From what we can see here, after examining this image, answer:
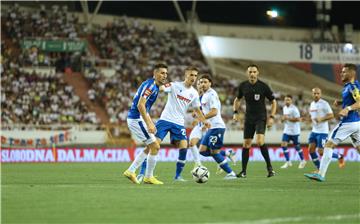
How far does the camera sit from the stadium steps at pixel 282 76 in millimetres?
48344

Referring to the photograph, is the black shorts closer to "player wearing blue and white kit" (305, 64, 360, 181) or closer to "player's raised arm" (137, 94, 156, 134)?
"player wearing blue and white kit" (305, 64, 360, 181)

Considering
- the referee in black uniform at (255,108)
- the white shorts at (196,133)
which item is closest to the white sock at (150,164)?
the referee in black uniform at (255,108)

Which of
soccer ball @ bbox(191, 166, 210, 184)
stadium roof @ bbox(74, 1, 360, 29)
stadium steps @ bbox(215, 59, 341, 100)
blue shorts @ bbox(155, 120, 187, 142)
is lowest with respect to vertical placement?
soccer ball @ bbox(191, 166, 210, 184)

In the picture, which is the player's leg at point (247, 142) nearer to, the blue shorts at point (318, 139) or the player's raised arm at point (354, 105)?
the player's raised arm at point (354, 105)

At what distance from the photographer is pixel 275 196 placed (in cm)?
1143

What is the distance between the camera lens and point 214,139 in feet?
56.7

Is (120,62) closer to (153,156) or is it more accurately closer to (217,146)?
(217,146)

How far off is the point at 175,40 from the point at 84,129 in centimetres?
1468

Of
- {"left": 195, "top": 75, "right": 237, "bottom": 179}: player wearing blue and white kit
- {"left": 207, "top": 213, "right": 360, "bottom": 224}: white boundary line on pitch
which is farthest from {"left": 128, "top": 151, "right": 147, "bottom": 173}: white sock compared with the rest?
{"left": 207, "top": 213, "right": 360, "bottom": 224}: white boundary line on pitch

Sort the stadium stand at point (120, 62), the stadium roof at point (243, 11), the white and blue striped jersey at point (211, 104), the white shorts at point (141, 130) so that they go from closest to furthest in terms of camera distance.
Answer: the white shorts at point (141, 130), the white and blue striped jersey at point (211, 104), the stadium stand at point (120, 62), the stadium roof at point (243, 11)

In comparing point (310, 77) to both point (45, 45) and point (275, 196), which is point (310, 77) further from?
point (275, 196)

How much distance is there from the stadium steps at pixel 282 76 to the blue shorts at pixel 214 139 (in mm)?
30156

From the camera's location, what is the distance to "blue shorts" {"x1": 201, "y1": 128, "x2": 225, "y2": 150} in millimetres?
17062

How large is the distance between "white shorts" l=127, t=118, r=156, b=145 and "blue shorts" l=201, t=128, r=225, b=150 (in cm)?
283
